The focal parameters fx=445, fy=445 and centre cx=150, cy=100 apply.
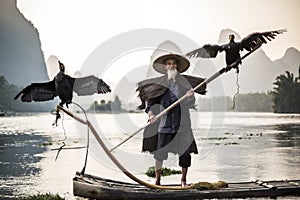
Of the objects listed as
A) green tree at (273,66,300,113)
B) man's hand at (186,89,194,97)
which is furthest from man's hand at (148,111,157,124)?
green tree at (273,66,300,113)

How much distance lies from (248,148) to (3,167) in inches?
165

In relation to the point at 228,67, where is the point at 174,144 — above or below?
below

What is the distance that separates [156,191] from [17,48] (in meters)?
19.1

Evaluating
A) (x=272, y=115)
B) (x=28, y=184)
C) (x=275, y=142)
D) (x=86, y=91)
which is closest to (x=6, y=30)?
(x=272, y=115)

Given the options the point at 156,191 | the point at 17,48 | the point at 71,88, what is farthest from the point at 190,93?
the point at 17,48

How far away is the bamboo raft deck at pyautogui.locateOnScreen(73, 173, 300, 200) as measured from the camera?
3.04 meters

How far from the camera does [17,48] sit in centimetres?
2088

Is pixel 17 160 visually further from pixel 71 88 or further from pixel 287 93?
pixel 287 93

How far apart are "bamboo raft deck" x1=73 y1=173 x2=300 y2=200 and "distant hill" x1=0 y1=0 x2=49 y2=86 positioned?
1441cm

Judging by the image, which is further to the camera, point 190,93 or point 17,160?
point 17,160

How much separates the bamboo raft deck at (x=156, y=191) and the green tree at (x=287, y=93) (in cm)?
1079

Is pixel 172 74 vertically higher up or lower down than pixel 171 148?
higher up

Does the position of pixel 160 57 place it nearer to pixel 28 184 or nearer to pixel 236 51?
pixel 236 51

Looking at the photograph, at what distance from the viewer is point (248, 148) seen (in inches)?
309
